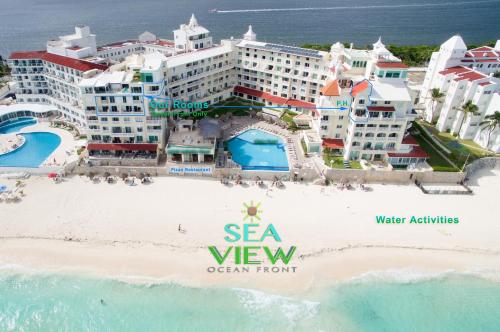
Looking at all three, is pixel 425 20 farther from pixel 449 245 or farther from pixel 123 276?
pixel 123 276

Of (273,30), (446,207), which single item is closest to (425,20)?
(273,30)

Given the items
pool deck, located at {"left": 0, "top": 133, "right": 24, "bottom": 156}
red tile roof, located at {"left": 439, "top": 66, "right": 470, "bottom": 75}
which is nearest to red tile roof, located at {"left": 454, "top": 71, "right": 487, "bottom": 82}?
red tile roof, located at {"left": 439, "top": 66, "right": 470, "bottom": 75}

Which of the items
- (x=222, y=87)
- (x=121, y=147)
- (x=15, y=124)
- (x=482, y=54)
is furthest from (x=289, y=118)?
(x=15, y=124)

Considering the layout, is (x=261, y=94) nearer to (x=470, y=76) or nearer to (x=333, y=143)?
(x=333, y=143)

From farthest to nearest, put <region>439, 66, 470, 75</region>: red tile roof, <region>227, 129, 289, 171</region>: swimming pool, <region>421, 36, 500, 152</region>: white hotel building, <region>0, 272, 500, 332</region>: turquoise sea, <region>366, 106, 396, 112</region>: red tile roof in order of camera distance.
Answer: <region>439, 66, 470, 75</region>: red tile roof, <region>421, 36, 500, 152</region>: white hotel building, <region>227, 129, 289, 171</region>: swimming pool, <region>366, 106, 396, 112</region>: red tile roof, <region>0, 272, 500, 332</region>: turquoise sea

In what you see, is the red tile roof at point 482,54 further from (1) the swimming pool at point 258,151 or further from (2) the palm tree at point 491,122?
(1) the swimming pool at point 258,151

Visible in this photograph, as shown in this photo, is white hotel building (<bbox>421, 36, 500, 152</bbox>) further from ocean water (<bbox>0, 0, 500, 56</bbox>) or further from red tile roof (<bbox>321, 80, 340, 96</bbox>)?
ocean water (<bbox>0, 0, 500, 56</bbox>)
